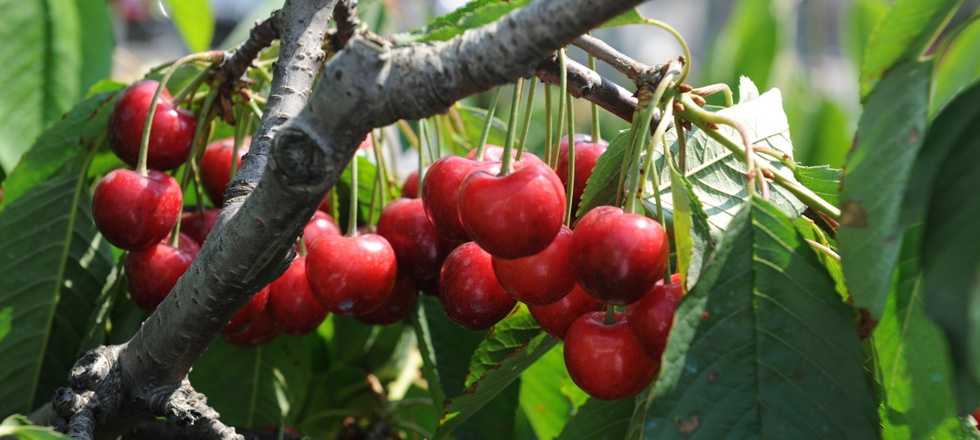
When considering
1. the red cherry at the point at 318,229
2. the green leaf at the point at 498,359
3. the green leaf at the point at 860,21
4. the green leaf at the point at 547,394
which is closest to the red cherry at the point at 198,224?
the red cherry at the point at 318,229

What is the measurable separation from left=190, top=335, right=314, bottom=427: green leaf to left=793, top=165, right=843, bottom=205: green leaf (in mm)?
613

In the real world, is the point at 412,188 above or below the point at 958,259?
below

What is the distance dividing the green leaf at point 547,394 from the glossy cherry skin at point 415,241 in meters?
0.27

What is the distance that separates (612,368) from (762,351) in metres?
0.11

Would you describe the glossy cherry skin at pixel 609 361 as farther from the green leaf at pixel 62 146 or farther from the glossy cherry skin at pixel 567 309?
the green leaf at pixel 62 146

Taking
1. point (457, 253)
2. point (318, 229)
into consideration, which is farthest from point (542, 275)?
point (318, 229)

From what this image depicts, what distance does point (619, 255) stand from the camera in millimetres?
598

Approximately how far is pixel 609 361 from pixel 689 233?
11cm

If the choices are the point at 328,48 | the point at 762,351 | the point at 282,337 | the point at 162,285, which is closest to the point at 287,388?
the point at 282,337

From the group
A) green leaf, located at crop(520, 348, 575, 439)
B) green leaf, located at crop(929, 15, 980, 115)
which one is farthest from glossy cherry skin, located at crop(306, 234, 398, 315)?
green leaf, located at crop(929, 15, 980, 115)

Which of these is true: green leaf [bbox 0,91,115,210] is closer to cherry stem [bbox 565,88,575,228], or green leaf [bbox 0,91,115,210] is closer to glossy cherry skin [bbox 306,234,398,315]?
glossy cherry skin [bbox 306,234,398,315]

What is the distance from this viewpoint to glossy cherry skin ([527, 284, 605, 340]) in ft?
2.31

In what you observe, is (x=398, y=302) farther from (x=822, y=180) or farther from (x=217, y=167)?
(x=822, y=180)

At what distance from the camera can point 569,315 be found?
710 millimetres
